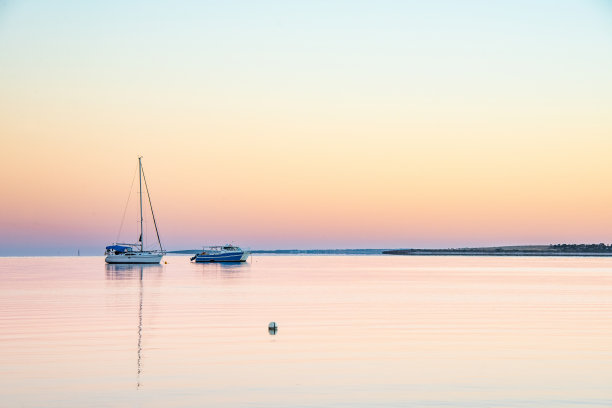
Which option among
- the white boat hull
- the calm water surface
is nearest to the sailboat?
the white boat hull

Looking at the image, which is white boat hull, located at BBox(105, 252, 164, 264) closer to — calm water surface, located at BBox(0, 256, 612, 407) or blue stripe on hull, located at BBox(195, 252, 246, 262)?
A: blue stripe on hull, located at BBox(195, 252, 246, 262)

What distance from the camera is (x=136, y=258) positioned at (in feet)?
427

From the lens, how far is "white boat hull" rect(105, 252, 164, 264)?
424 feet

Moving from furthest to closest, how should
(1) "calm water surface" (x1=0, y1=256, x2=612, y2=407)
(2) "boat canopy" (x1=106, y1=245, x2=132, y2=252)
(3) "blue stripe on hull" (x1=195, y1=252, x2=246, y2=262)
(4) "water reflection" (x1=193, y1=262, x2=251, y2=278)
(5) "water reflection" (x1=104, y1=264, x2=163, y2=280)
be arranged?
(3) "blue stripe on hull" (x1=195, y1=252, x2=246, y2=262), (2) "boat canopy" (x1=106, y1=245, x2=132, y2=252), (4) "water reflection" (x1=193, y1=262, x2=251, y2=278), (5) "water reflection" (x1=104, y1=264, x2=163, y2=280), (1) "calm water surface" (x1=0, y1=256, x2=612, y2=407)

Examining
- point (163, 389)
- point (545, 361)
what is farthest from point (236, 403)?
point (545, 361)

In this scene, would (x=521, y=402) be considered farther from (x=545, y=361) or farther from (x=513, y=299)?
(x=513, y=299)

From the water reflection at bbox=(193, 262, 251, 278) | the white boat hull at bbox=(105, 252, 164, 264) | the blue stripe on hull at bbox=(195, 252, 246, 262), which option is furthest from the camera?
the blue stripe on hull at bbox=(195, 252, 246, 262)

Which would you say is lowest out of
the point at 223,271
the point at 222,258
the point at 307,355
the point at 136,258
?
the point at 307,355

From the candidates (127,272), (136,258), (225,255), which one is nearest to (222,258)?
(225,255)

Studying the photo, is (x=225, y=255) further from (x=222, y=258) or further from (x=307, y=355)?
(x=307, y=355)

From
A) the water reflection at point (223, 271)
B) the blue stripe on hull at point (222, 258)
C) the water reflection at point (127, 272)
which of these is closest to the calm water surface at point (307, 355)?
the water reflection at point (127, 272)

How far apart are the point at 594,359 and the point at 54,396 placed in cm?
1642

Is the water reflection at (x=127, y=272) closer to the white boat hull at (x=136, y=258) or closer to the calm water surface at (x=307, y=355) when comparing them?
the white boat hull at (x=136, y=258)

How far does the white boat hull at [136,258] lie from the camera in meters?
129
